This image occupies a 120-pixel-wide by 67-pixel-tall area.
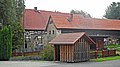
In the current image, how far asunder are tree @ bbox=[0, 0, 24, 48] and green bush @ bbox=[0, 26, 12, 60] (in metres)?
3.51

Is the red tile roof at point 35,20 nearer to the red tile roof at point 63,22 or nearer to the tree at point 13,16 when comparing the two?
the red tile roof at point 63,22

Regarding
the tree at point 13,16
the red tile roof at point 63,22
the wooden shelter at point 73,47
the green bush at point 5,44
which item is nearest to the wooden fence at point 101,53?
the wooden shelter at point 73,47

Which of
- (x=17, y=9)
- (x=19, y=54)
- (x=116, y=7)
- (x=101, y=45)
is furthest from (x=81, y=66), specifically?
(x=116, y=7)

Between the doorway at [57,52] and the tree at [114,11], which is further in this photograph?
the tree at [114,11]

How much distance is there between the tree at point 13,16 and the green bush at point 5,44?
3.51m

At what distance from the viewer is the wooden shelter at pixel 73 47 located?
29.1 m

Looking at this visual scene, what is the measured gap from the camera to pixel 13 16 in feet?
139

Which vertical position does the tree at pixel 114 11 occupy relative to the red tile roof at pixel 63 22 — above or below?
above

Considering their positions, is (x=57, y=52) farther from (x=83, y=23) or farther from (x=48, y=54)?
(x=83, y=23)

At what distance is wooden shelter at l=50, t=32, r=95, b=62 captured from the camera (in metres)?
→ 29.1

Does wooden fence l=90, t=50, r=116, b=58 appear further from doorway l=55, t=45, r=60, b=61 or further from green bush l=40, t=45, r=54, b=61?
green bush l=40, t=45, r=54, b=61

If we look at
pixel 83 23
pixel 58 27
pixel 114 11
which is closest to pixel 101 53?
pixel 58 27

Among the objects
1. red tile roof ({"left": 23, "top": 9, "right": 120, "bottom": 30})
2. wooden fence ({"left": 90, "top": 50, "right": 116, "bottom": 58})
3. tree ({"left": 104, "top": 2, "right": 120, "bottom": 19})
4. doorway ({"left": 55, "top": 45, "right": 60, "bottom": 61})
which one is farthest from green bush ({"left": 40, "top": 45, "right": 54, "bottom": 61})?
tree ({"left": 104, "top": 2, "right": 120, "bottom": 19})

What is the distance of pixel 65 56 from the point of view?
97.3 feet
